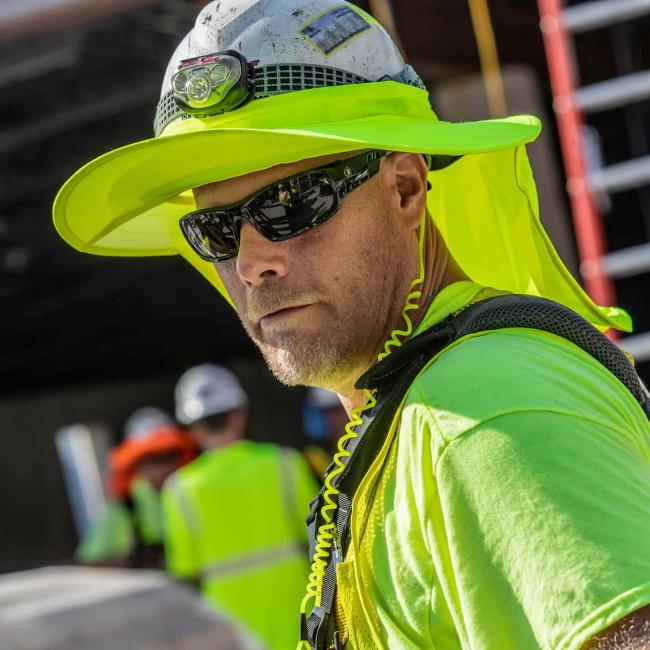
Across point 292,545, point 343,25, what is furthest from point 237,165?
point 292,545

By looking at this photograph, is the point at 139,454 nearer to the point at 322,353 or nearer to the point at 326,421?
the point at 326,421

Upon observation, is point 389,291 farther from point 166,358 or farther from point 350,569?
point 166,358

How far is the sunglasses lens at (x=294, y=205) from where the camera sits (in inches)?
63.8

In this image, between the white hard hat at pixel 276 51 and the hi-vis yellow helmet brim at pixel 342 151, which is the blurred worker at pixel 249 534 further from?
the white hard hat at pixel 276 51

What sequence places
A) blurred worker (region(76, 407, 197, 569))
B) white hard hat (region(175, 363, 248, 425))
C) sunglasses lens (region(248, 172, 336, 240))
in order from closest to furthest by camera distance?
sunglasses lens (region(248, 172, 336, 240)) → white hard hat (region(175, 363, 248, 425)) → blurred worker (region(76, 407, 197, 569))

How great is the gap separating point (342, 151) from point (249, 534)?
11.8 ft

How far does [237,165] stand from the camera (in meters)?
1.62

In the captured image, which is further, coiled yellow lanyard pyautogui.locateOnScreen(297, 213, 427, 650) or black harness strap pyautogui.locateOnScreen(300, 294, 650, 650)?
coiled yellow lanyard pyautogui.locateOnScreen(297, 213, 427, 650)

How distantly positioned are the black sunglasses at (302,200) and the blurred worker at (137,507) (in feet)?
18.9

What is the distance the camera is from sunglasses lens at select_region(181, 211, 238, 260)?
5.57 feet

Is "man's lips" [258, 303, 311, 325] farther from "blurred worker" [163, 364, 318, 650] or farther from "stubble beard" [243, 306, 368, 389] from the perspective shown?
"blurred worker" [163, 364, 318, 650]

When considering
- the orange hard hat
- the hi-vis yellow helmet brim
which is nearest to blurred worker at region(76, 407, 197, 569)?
the orange hard hat

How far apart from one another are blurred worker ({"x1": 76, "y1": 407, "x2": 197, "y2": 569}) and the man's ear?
5.72m

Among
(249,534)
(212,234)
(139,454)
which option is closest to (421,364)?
(212,234)
